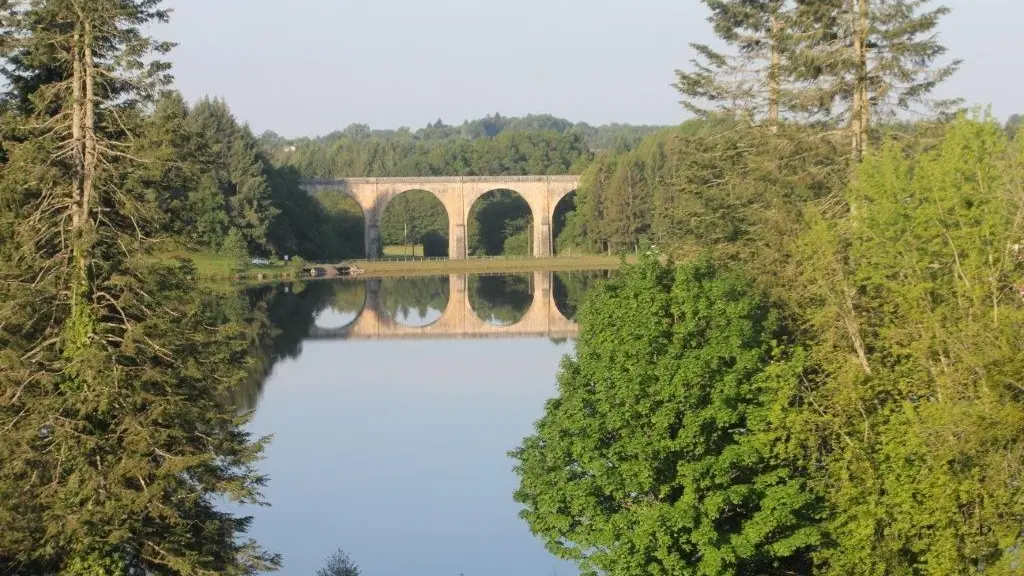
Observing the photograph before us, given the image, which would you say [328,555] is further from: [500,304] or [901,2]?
[500,304]

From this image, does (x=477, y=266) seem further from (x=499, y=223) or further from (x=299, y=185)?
(x=499, y=223)

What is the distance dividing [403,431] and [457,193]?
75555 mm

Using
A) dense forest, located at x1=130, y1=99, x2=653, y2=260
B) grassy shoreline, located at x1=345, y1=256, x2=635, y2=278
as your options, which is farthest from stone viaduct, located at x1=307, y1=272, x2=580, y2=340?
grassy shoreline, located at x1=345, y1=256, x2=635, y2=278

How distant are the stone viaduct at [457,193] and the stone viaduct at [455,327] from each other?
120 feet

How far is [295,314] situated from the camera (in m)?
60.8

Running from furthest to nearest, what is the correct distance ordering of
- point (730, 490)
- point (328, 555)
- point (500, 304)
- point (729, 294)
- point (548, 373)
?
point (500, 304) < point (548, 373) < point (328, 555) < point (729, 294) < point (730, 490)

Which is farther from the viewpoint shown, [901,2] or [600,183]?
[600,183]

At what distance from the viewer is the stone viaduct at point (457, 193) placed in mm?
Result: 105188

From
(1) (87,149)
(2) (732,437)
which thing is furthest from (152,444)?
(2) (732,437)

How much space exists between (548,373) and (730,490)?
2409 centimetres

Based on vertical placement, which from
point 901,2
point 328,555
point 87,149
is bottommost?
point 328,555

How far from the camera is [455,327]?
188ft

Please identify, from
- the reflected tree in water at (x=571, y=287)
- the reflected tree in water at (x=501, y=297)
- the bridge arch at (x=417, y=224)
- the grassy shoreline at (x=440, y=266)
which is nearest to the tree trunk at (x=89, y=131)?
the reflected tree in water at (x=571, y=287)

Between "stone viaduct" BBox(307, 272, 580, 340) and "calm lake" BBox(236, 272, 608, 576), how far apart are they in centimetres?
11
